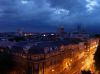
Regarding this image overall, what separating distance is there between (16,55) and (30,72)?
529 centimetres

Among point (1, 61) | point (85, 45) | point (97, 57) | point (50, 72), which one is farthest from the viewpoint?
point (85, 45)

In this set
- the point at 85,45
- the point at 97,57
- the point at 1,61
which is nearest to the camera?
the point at 97,57

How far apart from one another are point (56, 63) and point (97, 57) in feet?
41.0

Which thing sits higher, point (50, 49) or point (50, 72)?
point (50, 49)

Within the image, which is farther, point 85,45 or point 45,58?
point 85,45

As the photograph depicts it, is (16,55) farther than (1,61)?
Yes

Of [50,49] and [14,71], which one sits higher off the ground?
[50,49]

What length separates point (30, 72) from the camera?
162ft

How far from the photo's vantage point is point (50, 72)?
52.8 metres

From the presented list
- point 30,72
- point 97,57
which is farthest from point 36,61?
point 97,57

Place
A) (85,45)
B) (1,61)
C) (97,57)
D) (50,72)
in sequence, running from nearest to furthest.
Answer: (97,57) → (1,61) → (50,72) → (85,45)

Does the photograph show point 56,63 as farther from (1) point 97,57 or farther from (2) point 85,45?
(2) point 85,45

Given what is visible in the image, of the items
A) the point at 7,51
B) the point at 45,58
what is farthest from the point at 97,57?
the point at 7,51

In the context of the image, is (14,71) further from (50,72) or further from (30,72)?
(50,72)
